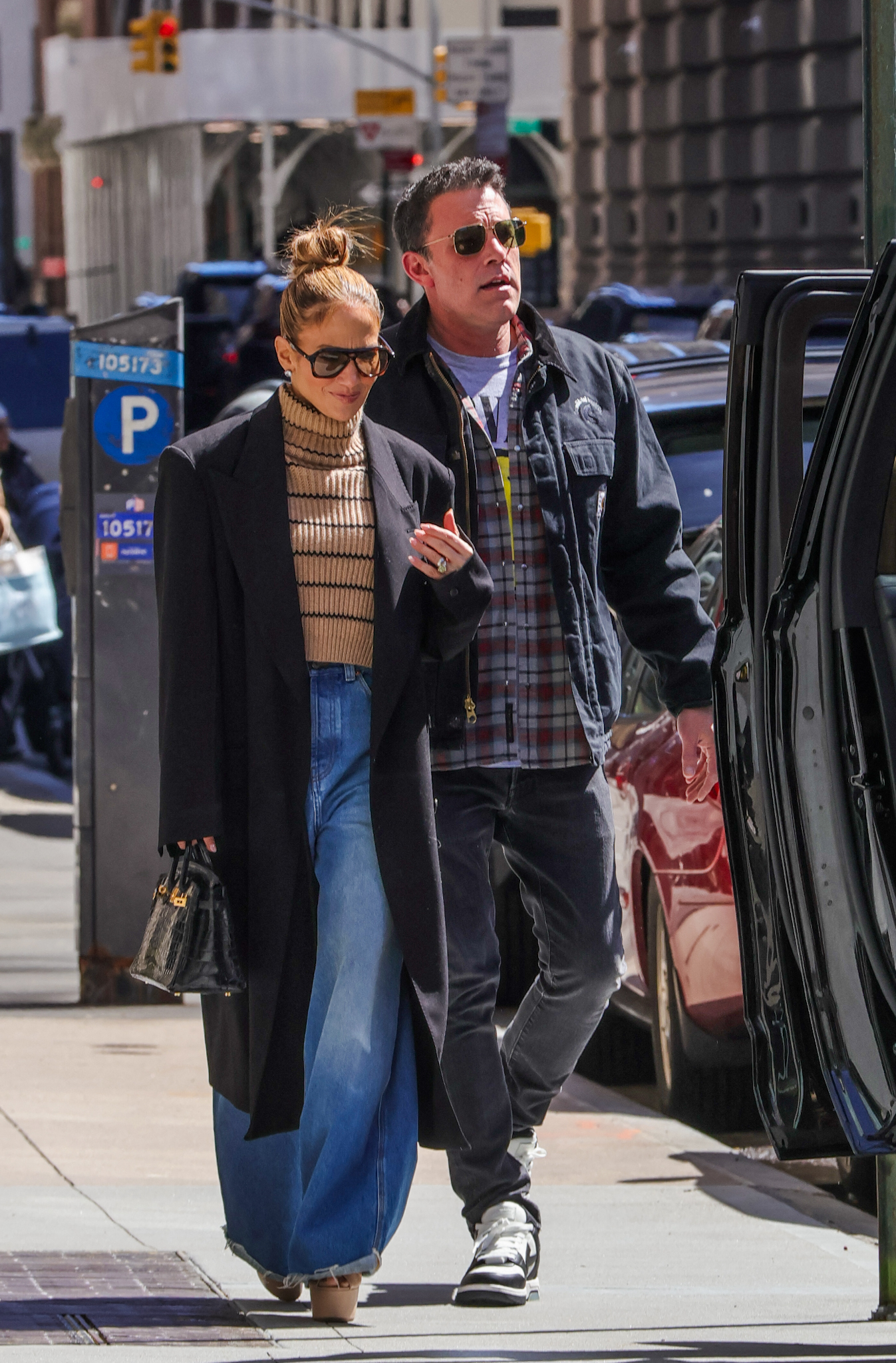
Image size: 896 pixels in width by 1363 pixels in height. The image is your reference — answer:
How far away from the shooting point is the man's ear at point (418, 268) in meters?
4.92

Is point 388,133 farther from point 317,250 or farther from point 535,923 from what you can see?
point 317,250

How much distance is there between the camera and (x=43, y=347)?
1994 cm

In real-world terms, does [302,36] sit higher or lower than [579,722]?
higher

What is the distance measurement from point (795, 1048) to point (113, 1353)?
1187 mm

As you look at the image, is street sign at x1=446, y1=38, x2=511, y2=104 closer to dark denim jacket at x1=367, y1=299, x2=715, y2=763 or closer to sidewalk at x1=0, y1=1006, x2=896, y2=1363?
sidewalk at x1=0, y1=1006, x2=896, y2=1363

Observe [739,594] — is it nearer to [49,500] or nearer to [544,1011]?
[544,1011]

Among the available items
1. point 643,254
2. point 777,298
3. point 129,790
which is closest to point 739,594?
point 777,298

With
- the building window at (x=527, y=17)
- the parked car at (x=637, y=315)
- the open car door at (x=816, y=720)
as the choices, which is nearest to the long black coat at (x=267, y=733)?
the open car door at (x=816, y=720)

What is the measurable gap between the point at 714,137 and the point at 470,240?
2446 centimetres

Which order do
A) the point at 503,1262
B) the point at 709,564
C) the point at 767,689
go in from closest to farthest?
the point at 767,689, the point at 503,1262, the point at 709,564

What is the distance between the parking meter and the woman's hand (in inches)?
141

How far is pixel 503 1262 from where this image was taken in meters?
4.69

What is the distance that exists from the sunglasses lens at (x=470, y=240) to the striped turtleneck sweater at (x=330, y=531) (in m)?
0.49

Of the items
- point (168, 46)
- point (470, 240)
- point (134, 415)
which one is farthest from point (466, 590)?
point (168, 46)
